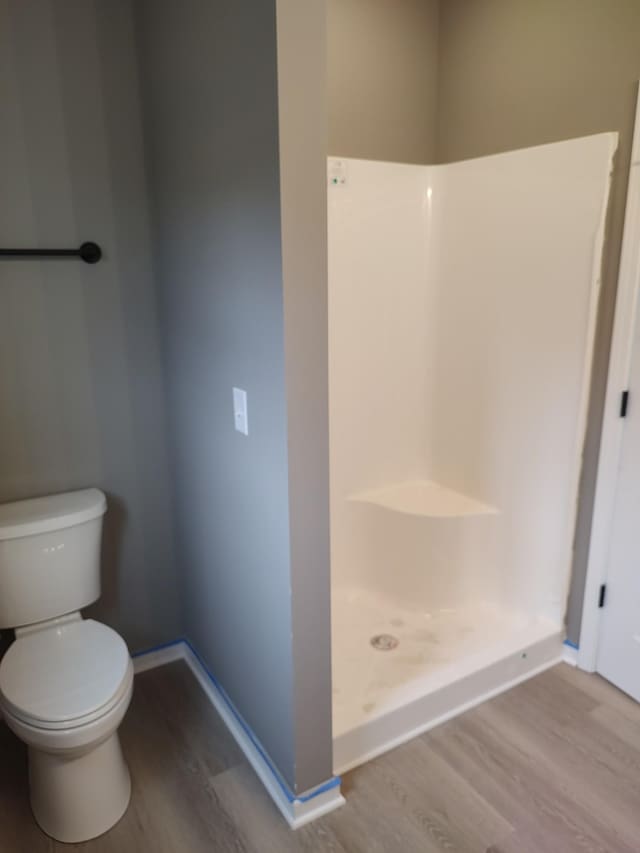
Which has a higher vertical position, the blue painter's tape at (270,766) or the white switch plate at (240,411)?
the white switch plate at (240,411)

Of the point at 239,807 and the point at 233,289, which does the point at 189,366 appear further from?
the point at 239,807

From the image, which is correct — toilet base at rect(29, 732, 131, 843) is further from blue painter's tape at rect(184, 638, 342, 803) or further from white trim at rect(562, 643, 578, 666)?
white trim at rect(562, 643, 578, 666)

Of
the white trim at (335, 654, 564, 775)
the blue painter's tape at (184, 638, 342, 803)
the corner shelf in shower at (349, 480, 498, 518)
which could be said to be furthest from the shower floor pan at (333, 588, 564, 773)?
the corner shelf in shower at (349, 480, 498, 518)

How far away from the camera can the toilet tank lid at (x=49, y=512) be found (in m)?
1.77

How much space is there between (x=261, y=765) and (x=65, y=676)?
64 cm

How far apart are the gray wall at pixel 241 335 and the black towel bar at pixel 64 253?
0.21 metres

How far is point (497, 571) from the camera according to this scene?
98.2 inches

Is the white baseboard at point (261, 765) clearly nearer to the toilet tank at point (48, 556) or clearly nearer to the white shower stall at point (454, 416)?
the white shower stall at point (454, 416)

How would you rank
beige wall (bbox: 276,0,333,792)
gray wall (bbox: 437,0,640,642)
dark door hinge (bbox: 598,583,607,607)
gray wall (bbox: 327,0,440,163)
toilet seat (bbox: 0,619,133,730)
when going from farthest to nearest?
gray wall (bbox: 327,0,440,163) < dark door hinge (bbox: 598,583,607,607) < gray wall (bbox: 437,0,640,642) < toilet seat (bbox: 0,619,133,730) < beige wall (bbox: 276,0,333,792)

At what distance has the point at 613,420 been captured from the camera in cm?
205

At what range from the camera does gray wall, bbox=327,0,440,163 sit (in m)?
2.28

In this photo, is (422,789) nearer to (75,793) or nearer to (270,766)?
(270,766)

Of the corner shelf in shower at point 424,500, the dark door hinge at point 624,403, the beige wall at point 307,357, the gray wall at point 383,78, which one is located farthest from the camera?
the corner shelf in shower at point 424,500

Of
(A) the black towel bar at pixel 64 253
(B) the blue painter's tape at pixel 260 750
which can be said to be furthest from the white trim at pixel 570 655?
(A) the black towel bar at pixel 64 253
